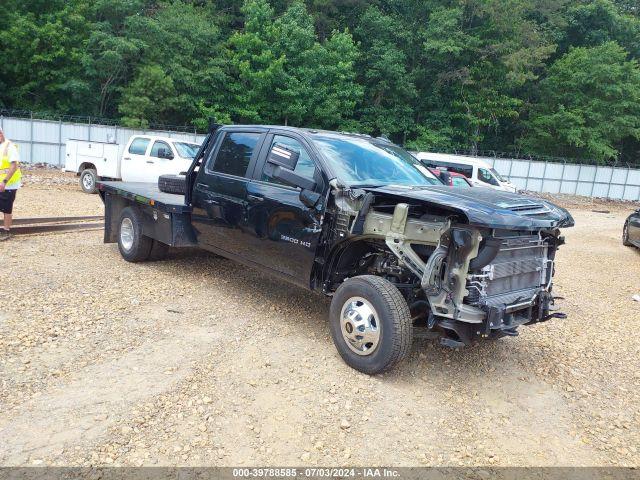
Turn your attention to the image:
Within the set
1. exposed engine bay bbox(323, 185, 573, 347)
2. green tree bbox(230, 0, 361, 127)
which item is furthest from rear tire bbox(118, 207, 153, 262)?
green tree bbox(230, 0, 361, 127)

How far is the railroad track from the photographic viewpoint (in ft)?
28.1

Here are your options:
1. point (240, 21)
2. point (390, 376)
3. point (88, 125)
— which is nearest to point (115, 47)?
point (88, 125)

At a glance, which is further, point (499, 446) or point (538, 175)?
point (538, 175)

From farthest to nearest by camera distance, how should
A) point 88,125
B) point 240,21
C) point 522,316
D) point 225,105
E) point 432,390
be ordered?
point 240,21, point 225,105, point 88,125, point 522,316, point 432,390

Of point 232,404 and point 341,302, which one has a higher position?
point 341,302

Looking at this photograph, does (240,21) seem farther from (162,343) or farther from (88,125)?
(162,343)

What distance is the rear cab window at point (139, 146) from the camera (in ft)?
46.6

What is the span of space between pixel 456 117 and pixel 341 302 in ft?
114

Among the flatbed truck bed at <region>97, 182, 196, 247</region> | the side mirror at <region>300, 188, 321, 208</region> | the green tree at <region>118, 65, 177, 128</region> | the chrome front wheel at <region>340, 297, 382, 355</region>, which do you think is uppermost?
the green tree at <region>118, 65, 177, 128</region>

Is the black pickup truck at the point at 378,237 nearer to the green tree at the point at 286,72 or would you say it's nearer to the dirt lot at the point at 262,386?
the dirt lot at the point at 262,386

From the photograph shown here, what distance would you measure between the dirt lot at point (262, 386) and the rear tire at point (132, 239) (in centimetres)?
54

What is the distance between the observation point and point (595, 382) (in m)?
4.56

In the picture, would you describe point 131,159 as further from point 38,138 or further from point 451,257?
point 38,138

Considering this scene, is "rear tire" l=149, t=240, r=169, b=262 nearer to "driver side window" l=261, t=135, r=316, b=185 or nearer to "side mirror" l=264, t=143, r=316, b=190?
"driver side window" l=261, t=135, r=316, b=185
